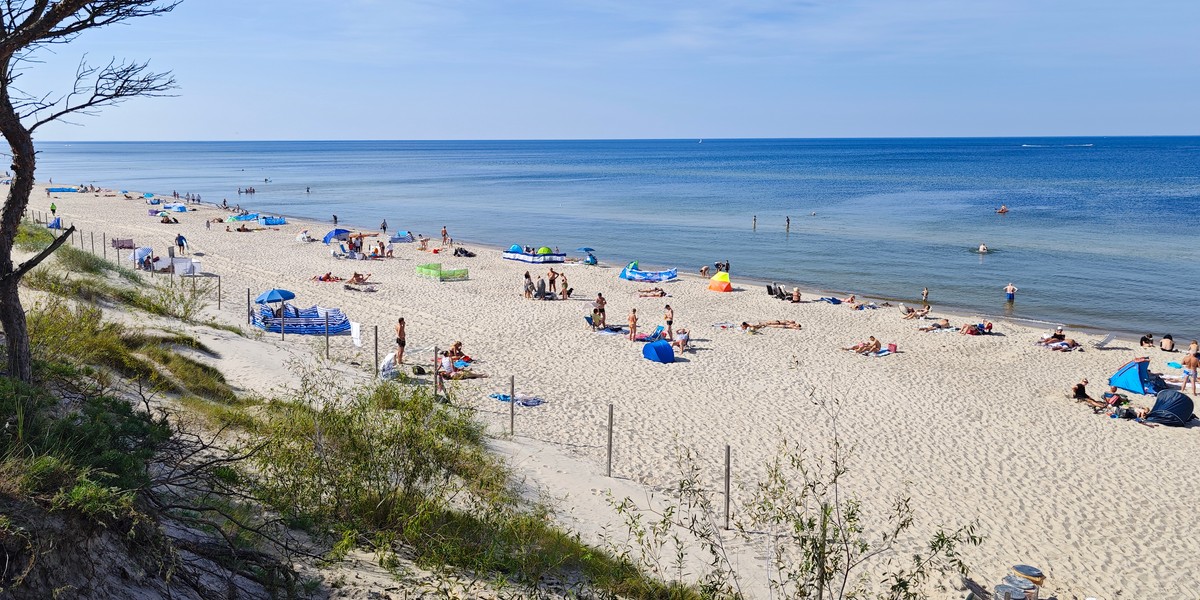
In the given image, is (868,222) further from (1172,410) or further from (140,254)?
(140,254)

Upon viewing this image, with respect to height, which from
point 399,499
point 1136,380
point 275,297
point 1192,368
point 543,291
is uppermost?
point 399,499

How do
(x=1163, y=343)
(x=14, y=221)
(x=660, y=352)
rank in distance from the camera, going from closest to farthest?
Result: (x=14, y=221), (x=660, y=352), (x=1163, y=343)

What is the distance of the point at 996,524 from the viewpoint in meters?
11.9

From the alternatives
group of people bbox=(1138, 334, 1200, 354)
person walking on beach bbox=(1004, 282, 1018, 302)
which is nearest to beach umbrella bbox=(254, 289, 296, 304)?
group of people bbox=(1138, 334, 1200, 354)

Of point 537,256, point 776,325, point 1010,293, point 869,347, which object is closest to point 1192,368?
point 869,347

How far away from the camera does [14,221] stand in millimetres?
6562

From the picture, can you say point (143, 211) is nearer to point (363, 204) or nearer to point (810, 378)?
point (363, 204)

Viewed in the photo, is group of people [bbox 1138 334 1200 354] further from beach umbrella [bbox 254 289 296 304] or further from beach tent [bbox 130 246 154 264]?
beach tent [bbox 130 246 154 264]

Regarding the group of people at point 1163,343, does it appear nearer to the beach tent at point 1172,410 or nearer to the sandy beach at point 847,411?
the sandy beach at point 847,411

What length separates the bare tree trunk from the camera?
20.7 ft

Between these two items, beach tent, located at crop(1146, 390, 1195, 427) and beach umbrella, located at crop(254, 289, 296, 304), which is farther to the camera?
beach umbrella, located at crop(254, 289, 296, 304)

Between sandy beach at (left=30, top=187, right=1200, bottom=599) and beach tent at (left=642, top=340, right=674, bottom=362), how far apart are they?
1.10ft

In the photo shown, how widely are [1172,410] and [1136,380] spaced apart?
2.67 metres

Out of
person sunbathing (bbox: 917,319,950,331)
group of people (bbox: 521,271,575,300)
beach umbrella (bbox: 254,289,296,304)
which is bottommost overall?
person sunbathing (bbox: 917,319,950,331)
